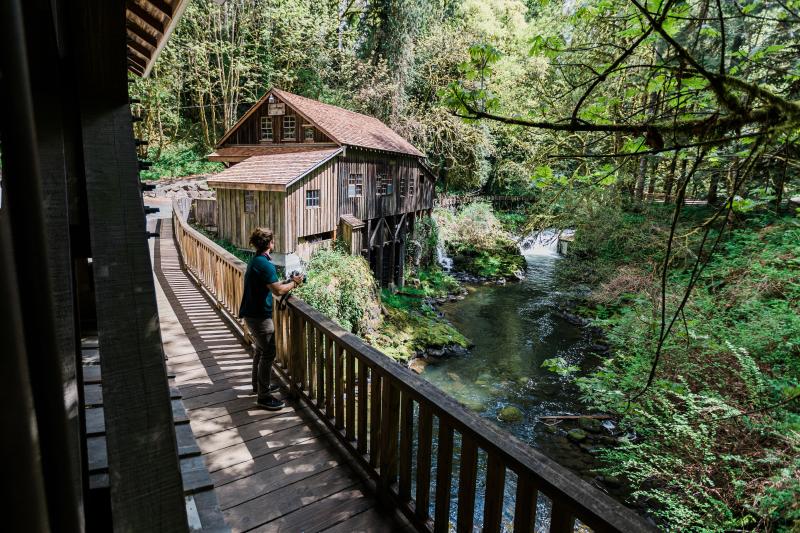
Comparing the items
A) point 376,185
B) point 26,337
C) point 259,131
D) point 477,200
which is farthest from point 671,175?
point 477,200

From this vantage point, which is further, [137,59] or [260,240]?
[137,59]

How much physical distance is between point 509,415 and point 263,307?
7495 mm

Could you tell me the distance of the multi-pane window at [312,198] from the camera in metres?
14.9

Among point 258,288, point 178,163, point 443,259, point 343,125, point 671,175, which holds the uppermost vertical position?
point 343,125

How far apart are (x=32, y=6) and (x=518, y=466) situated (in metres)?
2.18

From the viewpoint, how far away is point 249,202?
15.4 metres

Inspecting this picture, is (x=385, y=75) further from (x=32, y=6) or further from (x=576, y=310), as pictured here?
(x=32, y=6)

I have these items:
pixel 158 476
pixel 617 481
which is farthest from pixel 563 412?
pixel 158 476

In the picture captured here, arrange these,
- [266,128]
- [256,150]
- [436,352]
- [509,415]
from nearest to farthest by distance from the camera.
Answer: [509,415] → [436,352] → [266,128] → [256,150]

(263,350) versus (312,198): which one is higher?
(312,198)

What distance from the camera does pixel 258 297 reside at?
411 centimetres

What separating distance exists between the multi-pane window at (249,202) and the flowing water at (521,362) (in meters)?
8.04

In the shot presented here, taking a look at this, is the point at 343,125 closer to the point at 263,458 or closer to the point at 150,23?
the point at 150,23

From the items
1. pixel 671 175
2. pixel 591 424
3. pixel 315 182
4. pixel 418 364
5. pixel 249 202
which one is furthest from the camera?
pixel 249 202
